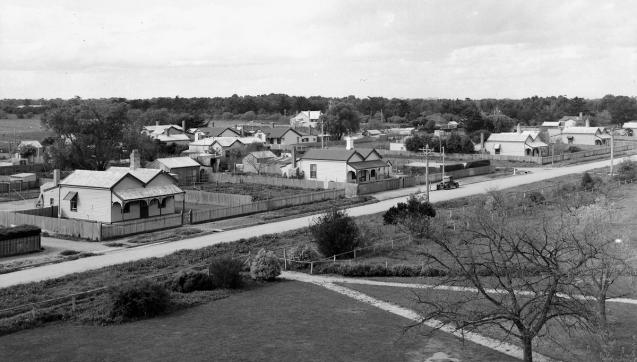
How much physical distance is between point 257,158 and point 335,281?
53586 millimetres

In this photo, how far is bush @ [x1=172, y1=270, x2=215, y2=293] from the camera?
106ft

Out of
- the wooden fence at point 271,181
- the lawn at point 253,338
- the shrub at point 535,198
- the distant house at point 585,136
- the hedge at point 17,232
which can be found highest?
the distant house at point 585,136

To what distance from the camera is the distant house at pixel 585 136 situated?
129 m

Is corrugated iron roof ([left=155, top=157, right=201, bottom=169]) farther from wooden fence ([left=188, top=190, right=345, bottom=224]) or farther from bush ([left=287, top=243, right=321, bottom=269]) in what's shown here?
bush ([left=287, top=243, right=321, bottom=269])

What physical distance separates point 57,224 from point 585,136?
10905cm

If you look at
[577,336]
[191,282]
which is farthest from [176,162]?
[577,336]

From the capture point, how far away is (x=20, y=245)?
136 feet

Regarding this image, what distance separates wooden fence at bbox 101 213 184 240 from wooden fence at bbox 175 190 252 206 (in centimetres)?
1140

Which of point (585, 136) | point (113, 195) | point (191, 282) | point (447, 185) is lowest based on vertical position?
point (191, 282)

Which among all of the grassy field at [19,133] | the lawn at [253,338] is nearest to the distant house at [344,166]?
the lawn at [253,338]

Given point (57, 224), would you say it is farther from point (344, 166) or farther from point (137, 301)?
point (344, 166)

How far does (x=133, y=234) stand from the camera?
47344 mm

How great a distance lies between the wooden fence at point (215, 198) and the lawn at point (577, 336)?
31.3m

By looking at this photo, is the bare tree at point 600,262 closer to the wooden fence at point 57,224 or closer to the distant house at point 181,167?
the wooden fence at point 57,224
